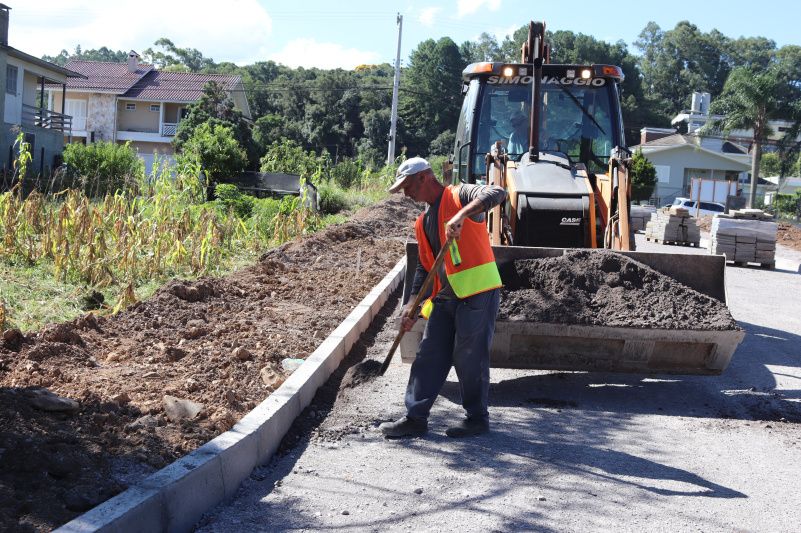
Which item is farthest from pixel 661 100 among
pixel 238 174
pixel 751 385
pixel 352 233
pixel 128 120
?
pixel 751 385

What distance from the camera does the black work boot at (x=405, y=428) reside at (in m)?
5.66

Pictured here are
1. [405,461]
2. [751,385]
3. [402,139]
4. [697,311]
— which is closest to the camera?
[405,461]

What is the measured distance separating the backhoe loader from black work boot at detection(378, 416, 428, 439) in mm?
1202

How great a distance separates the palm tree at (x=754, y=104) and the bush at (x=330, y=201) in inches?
1242

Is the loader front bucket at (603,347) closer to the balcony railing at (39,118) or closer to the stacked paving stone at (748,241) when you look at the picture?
the stacked paving stone at (748,241)

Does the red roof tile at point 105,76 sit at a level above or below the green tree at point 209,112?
above

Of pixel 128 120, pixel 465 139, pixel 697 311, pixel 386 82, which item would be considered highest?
pixel 386 82

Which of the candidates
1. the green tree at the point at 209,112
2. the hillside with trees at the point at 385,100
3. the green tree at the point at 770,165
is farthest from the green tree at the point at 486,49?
the green tree at the point at 209,112

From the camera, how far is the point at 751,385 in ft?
24.7

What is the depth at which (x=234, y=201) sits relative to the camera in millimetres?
19094

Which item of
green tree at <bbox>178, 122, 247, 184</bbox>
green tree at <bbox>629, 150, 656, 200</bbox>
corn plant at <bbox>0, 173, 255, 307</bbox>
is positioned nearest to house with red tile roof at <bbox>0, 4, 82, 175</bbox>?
green tree at <bbox>178, 122, 247, 184</bbox>

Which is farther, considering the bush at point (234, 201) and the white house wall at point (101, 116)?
the white house wall at point (101, 116)

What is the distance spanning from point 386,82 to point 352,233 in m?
59.0

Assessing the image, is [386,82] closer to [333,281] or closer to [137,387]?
[333,281]
